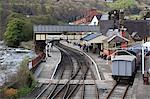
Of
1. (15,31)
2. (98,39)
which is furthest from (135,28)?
(15,31)

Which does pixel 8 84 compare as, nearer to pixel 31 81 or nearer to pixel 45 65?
pixel 31 81

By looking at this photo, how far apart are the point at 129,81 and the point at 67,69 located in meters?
10.1

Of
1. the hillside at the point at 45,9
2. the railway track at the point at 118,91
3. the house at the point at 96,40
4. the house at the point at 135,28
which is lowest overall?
the railway track at the point at 118,91

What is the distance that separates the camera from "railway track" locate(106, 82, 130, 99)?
23619 mm

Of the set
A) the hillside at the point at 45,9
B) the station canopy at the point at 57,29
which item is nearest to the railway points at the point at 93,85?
the station canopy at the point at 57,29

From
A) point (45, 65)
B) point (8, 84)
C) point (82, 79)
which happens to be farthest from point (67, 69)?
point (8, 84)

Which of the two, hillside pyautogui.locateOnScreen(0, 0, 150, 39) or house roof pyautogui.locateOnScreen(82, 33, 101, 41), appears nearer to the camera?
house roof pyautogui.locateOnScreen(82, 33, 101, 41)

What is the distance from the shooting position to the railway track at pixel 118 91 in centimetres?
2362

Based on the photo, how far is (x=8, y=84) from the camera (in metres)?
24.8

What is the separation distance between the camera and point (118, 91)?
25.3 meters

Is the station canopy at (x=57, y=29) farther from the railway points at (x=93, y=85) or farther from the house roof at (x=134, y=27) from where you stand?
the railway points at (x=93, y=85)

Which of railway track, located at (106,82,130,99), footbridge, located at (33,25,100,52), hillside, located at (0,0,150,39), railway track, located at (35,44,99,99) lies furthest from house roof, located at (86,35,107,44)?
hillside, located at (0,0,150,39)

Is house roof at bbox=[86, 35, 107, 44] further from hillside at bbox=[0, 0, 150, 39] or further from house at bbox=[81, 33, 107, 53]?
hillside at bbox=[0, 0, 150, 39]

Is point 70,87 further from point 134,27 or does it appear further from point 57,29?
point 134,27
